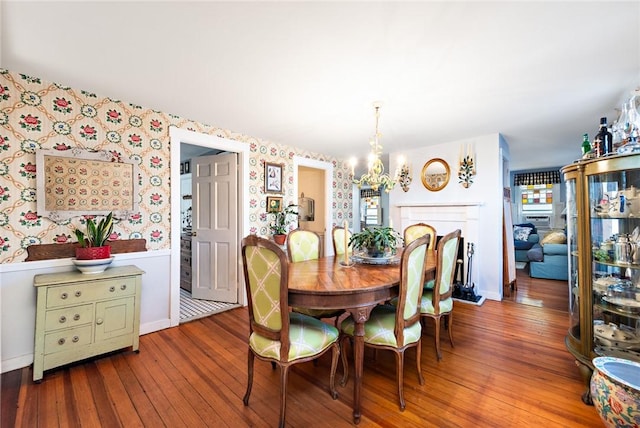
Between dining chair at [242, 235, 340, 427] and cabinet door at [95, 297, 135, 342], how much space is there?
1.34 m

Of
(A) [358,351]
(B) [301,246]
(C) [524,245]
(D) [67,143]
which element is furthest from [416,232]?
(C) [524,245]

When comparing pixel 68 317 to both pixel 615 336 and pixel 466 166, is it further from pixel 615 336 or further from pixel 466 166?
pixel 466 166

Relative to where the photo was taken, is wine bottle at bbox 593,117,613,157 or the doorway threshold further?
the doorway threshold

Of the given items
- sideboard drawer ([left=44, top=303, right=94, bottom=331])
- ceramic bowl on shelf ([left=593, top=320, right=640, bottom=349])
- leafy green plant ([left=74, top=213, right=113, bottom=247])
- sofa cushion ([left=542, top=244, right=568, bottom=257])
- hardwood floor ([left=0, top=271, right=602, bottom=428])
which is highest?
leafy green plant ([left=74, top=213, right=113, bottom=247])

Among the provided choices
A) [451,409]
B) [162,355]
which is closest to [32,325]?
[162,355]

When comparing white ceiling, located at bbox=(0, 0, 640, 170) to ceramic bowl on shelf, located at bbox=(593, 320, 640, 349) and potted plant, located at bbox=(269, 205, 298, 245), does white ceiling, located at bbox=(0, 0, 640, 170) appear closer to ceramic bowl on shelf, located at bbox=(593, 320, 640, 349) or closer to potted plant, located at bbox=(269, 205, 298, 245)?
potted plant, located at bbox=(269, 205, 298, 245)

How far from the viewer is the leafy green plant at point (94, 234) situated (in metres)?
2.30

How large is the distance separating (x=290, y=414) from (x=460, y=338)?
1833mm

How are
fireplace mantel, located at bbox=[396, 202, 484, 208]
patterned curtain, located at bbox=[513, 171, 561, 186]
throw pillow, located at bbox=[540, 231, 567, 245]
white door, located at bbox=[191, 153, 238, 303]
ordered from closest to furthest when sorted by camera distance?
white door, located at bbox=[191, 153, 238, 303], fireplace mantel, located at bbox=[396, 202, 484, 208], throw pillow, located at bbox=[540, 231, 567, 245], patterned curtain, located at bbox=[513, 171, 561, 186]

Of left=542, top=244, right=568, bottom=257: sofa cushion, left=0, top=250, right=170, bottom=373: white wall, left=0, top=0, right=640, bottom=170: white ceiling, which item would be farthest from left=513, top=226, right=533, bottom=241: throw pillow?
left=0, top=250, right=170, bottom=373: white wall

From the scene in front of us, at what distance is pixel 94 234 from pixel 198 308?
1606 millimetres

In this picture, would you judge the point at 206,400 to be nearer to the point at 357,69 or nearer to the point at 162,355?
the point at 162,355

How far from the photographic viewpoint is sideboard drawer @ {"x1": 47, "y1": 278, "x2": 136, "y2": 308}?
6.62 ft

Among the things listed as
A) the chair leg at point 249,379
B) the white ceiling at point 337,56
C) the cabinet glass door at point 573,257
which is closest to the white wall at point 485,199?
the white ceiling at point 337,56
